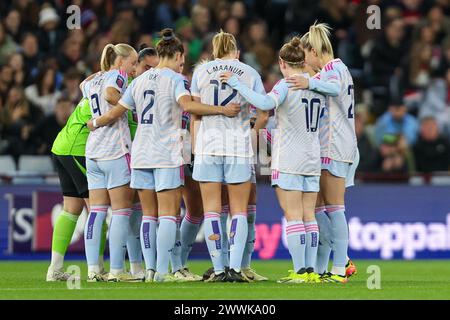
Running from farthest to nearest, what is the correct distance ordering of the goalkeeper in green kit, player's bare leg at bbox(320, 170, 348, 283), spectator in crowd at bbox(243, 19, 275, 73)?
spectator in crowd at bbox(243, 19, 275, 73)
the goalkeeper in green kit
player's bare leg at bbox(320, 170, 348, 283)

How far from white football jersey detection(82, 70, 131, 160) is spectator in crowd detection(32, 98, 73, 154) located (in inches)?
236

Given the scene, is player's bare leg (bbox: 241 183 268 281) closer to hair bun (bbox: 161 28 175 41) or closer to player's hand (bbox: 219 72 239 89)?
player's hand (bbox: 219 72 239 89)

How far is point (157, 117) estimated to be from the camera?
12.2 meters

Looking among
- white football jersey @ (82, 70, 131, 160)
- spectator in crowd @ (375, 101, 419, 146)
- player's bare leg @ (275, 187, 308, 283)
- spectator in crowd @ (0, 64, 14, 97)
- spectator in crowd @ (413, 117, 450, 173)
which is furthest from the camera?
spectator in crowd @ (375, 101, 419, 146)

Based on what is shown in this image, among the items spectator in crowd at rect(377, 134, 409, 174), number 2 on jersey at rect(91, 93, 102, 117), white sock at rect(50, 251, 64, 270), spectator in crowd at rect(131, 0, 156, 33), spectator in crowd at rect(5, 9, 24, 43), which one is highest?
spectator in crowd at rect(131, 0, 156, 33)

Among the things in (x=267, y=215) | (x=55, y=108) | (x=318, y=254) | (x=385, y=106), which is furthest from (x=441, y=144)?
(x=318, y=254)

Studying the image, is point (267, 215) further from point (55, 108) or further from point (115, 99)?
point (115, 99)

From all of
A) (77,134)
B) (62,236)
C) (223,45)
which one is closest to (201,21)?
(77,134)

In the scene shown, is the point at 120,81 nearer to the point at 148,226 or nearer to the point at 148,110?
the point at 148,110

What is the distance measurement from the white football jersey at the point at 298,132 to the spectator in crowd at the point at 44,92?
26.4 feet

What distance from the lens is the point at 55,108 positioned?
18984 millimetres

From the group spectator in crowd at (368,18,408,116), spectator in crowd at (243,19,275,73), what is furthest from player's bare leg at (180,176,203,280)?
spectator in crowd at (368,18,408,116)

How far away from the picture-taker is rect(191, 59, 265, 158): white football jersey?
12.1 m

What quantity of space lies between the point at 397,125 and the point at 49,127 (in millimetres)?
5778
